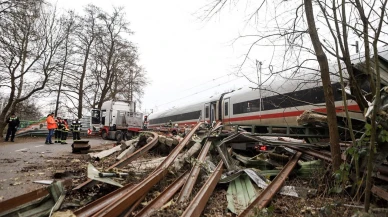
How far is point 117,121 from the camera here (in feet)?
69.3

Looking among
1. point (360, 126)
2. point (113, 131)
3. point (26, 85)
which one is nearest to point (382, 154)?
point (360, 126)

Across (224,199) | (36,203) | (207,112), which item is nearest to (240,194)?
(224,199)

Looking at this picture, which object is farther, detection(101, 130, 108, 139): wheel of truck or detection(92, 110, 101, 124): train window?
detection(92, 110, 101, 124): train window

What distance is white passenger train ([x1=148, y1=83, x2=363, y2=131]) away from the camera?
835cm

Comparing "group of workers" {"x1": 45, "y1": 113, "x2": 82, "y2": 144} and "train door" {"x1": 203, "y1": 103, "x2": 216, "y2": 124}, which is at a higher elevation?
"train door" {"x1": 203, "y1": 103, "x2": 216, "y2": 124}

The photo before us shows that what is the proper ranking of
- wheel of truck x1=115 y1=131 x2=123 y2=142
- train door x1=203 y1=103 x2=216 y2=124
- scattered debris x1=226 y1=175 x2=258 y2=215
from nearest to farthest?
scattered debris x1=226 y1=175 x2=258 y2=215, train door x1=203 y1=103 x2=216 y2=124, wheel of truck x1=115 y1=131 x2=123 y2=142

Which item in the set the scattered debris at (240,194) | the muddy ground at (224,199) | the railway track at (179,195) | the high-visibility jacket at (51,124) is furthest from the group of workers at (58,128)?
the scattered debris at (240,194)

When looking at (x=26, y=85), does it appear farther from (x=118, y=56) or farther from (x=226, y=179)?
(x=226, y=179)

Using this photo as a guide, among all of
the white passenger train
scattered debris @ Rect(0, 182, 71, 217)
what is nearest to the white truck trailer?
the white passenger train

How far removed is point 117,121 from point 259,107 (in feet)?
40.7

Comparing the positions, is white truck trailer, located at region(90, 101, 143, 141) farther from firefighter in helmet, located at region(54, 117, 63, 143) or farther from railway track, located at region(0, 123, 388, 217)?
railway track, located at region(0, 123, 388, 217)

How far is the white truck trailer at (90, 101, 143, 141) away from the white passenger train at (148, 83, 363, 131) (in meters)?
4.52

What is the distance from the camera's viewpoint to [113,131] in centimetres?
2092

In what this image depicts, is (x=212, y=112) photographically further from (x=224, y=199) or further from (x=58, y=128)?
(x=224, y=199)
